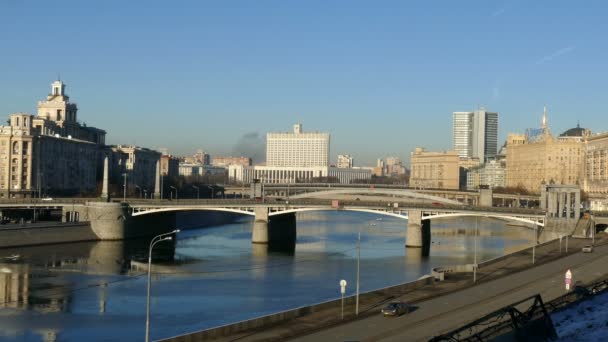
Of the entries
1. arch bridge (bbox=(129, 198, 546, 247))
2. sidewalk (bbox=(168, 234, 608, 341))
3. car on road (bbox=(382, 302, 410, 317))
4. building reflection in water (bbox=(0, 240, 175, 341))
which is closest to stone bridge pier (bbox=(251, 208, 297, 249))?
arch bridge (bbox=(129, 198, 546, 247))

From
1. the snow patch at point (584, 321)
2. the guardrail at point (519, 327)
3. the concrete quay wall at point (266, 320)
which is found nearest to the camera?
the guardrail at point (519, 327)

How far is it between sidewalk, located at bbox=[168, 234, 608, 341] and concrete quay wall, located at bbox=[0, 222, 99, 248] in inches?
1832

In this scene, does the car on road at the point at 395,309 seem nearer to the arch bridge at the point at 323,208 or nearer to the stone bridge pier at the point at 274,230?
the arch bridge at the point at 323,208

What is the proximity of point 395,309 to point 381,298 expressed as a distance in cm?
576

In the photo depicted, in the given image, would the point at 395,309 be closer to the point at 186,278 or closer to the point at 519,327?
the point at 519,327

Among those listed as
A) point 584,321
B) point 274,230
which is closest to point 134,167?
point 274,230

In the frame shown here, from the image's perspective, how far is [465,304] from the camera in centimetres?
4828

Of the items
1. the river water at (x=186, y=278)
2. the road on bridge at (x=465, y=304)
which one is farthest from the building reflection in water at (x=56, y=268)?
the road on bridge at (x=465, y=304)

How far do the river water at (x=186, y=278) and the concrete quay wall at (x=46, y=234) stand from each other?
1557 millimetres

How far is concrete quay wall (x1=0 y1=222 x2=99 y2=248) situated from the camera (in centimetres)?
8538

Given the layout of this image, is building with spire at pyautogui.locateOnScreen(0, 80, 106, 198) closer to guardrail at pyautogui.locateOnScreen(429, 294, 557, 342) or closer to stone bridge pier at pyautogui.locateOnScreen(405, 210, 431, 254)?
stone bridge pier at pyautogui.locateOnScreen(405, 210, 431, 254)

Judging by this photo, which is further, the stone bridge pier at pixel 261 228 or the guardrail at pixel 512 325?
the stone bridge pier at pixel 261 228

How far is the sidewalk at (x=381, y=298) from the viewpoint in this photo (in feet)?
127

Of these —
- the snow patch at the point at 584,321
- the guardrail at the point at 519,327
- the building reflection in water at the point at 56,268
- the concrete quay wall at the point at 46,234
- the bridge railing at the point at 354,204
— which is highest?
the bridge railing at the point at 354,204
